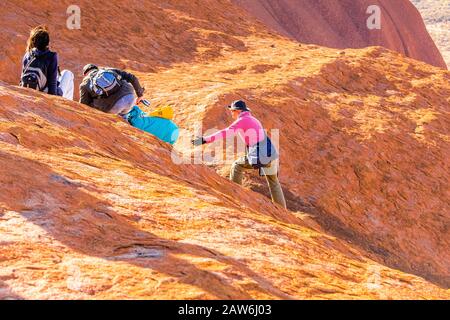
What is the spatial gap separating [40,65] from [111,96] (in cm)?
98

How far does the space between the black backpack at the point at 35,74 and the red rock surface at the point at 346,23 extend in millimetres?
18384

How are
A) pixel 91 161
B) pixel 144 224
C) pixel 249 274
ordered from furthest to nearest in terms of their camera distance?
1. pixel 91 161
2. pixel 144 224
3. pixel 249 274

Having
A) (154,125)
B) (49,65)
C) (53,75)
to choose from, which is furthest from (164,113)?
(49,65)

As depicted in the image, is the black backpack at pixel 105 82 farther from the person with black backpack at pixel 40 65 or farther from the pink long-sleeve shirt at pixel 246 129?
the pink long-sleeve shirt at pixel 246 129

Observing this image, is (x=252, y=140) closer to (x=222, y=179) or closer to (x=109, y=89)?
(x=222, y=179)

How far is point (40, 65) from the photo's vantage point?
8.64 m

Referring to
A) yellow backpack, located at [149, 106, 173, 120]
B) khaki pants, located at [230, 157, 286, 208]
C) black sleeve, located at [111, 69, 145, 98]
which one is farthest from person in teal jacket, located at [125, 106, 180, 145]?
khaki pants, located at [230, 157, 286, 208]

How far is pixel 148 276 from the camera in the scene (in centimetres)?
433

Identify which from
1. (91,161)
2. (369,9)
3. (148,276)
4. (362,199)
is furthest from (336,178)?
(369,9)

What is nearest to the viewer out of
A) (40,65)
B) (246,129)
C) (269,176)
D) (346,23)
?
(40,65)

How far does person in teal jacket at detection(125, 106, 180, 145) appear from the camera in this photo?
9.34 meters

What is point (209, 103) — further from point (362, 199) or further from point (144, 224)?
point (144, 224)

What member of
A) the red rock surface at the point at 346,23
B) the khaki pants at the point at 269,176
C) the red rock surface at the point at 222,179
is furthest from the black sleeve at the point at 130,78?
the red rock surface at the point at 346,23
